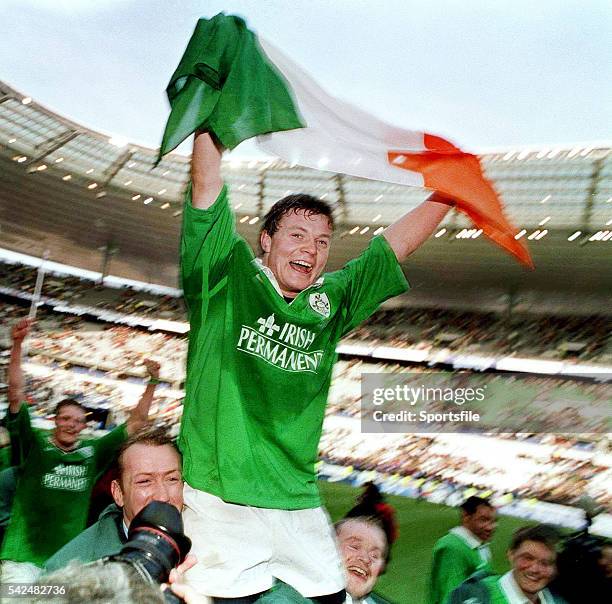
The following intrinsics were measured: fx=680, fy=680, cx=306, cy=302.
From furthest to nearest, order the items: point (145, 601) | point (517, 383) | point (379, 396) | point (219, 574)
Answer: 1. point (517, 383)
2. point (379, 396)
3. point (219, 574)
4. point (145, 601)

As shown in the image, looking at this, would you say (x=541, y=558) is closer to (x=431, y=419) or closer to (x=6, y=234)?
(x=431, y=419)

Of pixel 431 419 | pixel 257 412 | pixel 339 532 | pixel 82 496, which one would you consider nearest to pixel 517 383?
pixel 431 419

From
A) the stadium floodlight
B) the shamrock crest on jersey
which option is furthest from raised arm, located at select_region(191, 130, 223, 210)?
the stadium floodlight

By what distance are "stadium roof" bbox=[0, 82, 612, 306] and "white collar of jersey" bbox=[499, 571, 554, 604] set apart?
3.08ft

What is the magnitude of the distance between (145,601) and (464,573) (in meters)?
1.24

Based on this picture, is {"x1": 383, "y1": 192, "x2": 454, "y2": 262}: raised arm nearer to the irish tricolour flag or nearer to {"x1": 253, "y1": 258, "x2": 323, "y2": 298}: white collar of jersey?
the irish tricolour flag

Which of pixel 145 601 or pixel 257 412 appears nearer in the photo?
pixel 145 601

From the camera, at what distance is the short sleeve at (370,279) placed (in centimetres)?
143

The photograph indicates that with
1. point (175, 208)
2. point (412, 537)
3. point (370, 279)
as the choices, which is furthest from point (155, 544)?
point (175, 208)

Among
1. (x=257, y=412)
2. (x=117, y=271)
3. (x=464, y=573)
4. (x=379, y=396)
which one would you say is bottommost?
(x=464, y=573)

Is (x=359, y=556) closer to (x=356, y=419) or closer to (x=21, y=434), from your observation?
(x=356, y=419)

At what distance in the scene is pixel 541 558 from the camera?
185cm

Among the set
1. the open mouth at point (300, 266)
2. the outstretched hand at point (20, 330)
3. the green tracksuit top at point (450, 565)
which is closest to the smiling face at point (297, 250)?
the open mouth at point (300, 266)

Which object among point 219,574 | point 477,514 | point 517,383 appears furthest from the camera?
point 517,383
